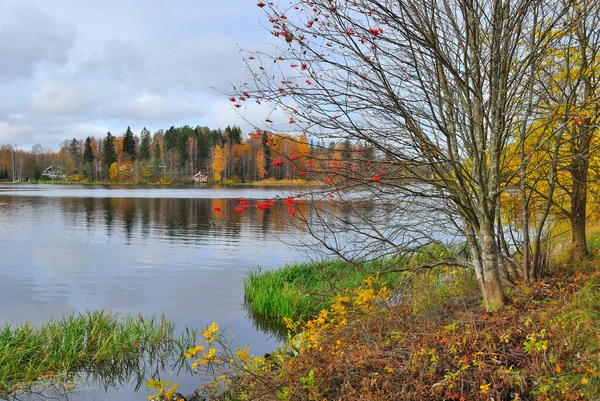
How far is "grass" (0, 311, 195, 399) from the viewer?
749 cm

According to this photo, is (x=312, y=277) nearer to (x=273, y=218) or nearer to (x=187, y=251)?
(x=187, y=251)

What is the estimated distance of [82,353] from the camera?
8.24 m

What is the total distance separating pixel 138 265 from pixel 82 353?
9697 millimetres

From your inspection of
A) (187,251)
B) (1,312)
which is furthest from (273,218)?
(1,312)

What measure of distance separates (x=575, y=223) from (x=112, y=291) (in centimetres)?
1196

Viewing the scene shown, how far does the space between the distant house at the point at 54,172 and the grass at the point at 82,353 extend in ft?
426

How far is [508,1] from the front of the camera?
5039 millimetres

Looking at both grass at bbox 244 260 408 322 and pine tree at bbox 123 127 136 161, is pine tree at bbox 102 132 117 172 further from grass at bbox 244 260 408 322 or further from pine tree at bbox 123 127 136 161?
grass at bbox 244 260 408 322

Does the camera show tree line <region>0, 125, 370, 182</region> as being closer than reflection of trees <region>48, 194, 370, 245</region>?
No

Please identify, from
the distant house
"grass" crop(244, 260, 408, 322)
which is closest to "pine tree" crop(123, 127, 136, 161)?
the distant house

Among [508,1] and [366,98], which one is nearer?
[508,1]

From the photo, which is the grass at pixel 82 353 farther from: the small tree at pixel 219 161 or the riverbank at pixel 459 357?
the small tree at pixel 219 161

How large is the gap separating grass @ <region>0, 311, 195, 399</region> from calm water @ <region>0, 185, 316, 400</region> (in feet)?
2.00

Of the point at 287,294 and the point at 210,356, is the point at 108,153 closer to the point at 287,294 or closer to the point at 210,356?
Answer: the point at 287,294
